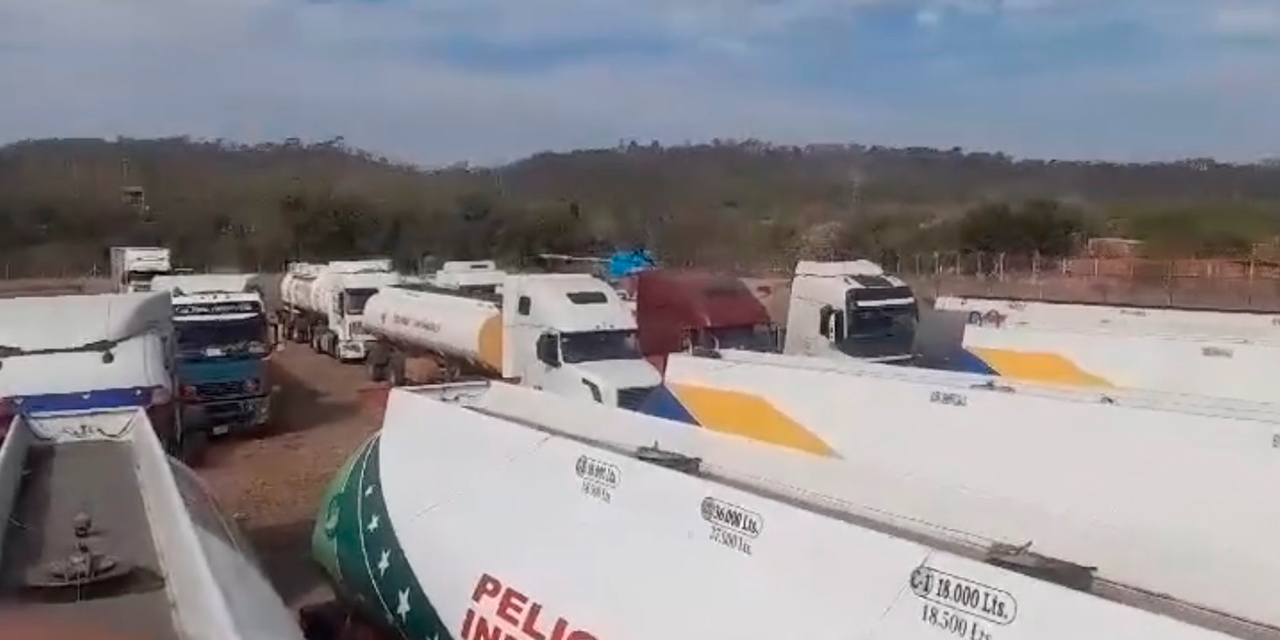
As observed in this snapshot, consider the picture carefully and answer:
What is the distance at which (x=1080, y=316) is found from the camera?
20.0 meters

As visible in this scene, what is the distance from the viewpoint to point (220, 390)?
1991 cm

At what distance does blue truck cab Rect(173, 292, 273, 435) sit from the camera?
64.2 feet

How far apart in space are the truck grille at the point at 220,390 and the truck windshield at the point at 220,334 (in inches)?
21.1

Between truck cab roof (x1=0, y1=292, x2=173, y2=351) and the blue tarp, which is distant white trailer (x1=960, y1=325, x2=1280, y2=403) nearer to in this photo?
truck cab roof (x1=0, y1=292, x2=173, y2=351)

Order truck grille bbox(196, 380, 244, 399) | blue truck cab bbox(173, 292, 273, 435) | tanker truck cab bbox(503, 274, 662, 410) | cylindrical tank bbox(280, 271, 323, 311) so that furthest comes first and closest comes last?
cylindrical tank bbox(280, 271, 323, 311), truck grille bbox(196, 380, 244, 399), blue truck cab bbox(173, 292, 273, 435), tanker truck cab bbox(503, 274, 662, 410)

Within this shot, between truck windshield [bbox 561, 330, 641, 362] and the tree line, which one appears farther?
the tree line

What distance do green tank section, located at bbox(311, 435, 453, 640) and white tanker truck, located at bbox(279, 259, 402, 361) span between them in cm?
2029

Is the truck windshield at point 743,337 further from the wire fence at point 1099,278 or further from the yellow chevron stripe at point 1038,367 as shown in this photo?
the wire fence at point 1099,278

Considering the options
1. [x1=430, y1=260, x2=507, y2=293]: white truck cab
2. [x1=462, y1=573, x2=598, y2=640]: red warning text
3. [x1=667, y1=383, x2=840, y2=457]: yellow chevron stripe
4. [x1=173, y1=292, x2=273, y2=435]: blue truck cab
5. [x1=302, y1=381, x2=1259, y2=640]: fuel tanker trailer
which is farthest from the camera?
[x1=430, y1=260, x2=507, y2=293]: white truck cab

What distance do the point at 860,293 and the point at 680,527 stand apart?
14089mm

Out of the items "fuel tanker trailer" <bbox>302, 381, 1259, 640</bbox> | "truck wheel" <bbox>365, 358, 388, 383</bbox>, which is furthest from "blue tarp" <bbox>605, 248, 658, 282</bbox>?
"fuel tanker trailer" <bbox>302, 381, 1259, 640</bbox>

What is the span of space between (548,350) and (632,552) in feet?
41.6

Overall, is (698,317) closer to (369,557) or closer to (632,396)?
(632,396)

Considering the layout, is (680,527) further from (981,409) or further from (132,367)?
(132,367)
